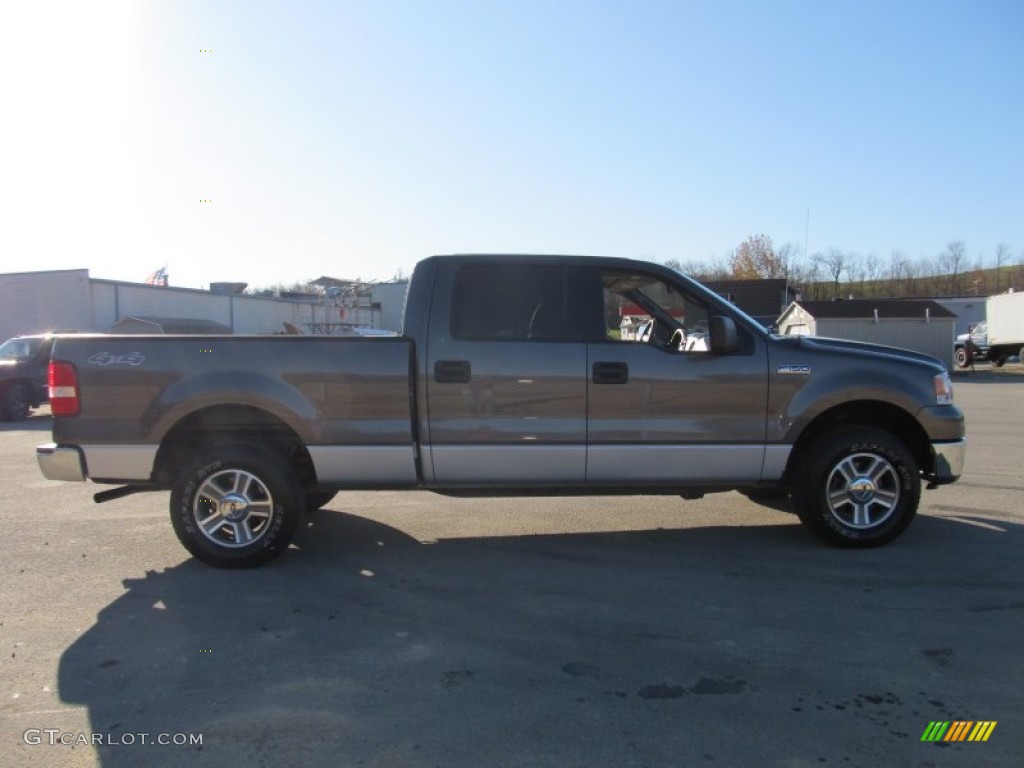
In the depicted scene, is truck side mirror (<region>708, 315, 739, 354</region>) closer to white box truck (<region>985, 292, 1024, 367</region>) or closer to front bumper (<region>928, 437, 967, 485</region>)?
front bumper (<region>928, 437, 967, 485</region>)

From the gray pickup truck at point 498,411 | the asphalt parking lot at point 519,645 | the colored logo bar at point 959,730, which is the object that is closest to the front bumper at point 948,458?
the gray pickup truck at point 498,411

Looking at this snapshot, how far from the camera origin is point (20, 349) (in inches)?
628

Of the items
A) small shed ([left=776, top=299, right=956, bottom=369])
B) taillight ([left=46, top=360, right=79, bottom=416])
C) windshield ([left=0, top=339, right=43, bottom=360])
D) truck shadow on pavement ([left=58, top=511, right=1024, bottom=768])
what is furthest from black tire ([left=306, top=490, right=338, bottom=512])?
small shed ([left=776, top=299, right=956, bottom=369])

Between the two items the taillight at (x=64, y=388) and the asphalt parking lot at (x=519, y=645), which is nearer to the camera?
the asphalt parking lot at (x=519, y=645)

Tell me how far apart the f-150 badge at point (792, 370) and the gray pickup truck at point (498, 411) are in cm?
1

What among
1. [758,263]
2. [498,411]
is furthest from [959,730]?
[758,263]

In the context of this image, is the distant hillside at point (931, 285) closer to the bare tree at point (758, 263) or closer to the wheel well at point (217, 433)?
the bare tree at point (758, 263)

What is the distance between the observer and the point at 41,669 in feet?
11.8

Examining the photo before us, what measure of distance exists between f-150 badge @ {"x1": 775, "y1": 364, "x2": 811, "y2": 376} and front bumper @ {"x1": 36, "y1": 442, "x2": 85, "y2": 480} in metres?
4.97

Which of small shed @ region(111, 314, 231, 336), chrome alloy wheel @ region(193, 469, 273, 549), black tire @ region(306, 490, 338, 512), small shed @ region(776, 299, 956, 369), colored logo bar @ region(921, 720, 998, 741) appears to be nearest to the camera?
colored logo bar @ region(921, 720, 998, 741)

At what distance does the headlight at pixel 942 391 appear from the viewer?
5.24 metres

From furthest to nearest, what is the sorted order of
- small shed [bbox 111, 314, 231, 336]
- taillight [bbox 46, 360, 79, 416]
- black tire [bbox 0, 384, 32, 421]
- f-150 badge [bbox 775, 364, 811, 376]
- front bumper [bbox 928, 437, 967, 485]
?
small shed [bbox 111, 314, 231, 336], black tire [bbox 0, 384, 32, 421], front bumper [bbox 928, 437, 967, 485], f-150 badge [bbox 775, 364, 811, 376], taillight [bbox 46, 360, 79, 416]

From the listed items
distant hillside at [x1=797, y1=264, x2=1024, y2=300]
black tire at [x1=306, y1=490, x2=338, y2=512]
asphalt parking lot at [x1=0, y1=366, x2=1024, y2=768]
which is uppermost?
distant hillside at [x1=797, y1=264, x2=1024, y2=300]

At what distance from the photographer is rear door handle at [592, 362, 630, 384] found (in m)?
5.00
